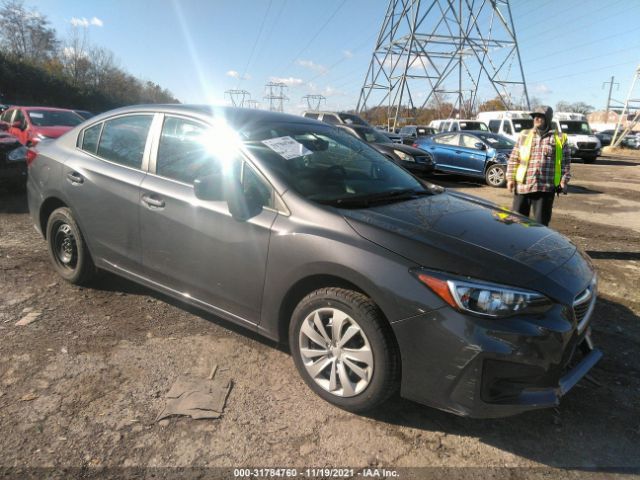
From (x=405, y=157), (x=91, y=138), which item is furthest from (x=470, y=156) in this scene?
(x=91, y=138)

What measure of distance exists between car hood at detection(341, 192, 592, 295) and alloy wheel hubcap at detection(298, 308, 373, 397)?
0.50m

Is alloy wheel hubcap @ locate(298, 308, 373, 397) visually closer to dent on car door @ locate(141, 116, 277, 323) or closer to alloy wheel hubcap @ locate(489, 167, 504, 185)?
dent on car door @ locate(141, 116, 277, 323)

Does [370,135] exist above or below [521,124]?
below

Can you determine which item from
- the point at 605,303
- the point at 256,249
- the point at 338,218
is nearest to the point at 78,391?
the point at 256,249

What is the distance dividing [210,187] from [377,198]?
→ 1.09 m

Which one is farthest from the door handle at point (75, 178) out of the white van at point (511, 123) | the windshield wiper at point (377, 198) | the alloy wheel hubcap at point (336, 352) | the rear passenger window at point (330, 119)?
the white van at point (511, 123)

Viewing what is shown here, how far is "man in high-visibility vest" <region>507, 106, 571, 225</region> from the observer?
5141 mm

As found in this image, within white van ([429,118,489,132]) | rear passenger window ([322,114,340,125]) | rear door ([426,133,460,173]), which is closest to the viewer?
rear door ([426,133,460,173])

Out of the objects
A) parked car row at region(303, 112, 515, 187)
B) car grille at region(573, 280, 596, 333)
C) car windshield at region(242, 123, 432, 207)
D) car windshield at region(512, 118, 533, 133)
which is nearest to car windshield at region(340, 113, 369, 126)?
parked car row at region(303, 112, 515, 187)

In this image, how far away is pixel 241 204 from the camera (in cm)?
290

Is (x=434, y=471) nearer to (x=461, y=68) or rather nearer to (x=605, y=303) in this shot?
(x=605, y=303)

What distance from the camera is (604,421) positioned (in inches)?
105

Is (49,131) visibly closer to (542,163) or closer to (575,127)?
(542,163)

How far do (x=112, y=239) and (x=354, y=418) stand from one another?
2313 mm
